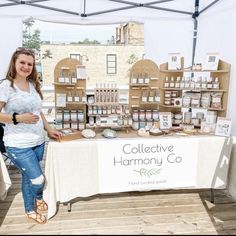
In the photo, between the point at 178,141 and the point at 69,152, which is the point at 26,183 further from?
the point at 178,141

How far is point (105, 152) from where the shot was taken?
8.37ft

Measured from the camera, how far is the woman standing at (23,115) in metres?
2.04

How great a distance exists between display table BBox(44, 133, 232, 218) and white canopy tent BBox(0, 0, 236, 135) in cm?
171

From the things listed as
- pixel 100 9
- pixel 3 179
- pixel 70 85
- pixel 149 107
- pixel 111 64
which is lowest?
pixel 3 179

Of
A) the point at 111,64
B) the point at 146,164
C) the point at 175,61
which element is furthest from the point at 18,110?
the point at 111,64

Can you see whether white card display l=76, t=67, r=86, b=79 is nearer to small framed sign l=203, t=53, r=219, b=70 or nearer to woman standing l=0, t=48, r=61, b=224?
woman standing l=0, t=48, r=61, b=224

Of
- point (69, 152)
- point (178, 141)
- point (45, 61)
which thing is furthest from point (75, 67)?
point (45, 61)

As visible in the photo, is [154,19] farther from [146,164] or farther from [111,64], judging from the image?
[111,64]

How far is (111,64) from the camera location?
60.6ft

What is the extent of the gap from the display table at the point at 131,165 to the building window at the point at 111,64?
16066 mm

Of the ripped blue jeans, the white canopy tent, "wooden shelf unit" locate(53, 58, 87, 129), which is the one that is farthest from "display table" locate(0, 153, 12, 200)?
the white canopy tent

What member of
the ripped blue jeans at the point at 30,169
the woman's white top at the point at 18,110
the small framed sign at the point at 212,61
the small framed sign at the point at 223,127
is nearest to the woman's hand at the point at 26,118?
the woman's white top at the point at 18,110

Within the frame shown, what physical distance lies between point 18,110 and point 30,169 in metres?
0.48

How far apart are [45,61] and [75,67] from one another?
1493cm
